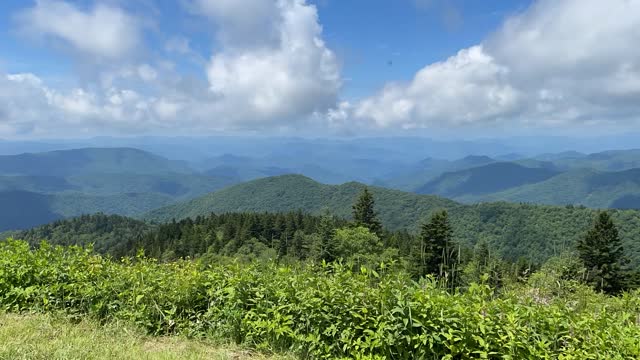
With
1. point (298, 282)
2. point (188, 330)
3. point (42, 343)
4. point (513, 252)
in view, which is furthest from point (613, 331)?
point (513, 252)

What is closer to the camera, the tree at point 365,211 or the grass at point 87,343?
the grass at point 87,343

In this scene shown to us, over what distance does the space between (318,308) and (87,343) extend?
262cm

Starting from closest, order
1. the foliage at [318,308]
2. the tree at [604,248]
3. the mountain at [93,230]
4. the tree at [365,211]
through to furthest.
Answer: the foliage at [318,308] → the tree at [604,248] → the tree at [365,211] → the mountain at [93,230]

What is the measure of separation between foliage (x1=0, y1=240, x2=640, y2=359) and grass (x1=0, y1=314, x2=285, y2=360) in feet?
0.73

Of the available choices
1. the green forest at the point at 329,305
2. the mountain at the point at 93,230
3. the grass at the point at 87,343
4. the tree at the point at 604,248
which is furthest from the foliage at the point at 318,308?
the mountain at the point at 93,230

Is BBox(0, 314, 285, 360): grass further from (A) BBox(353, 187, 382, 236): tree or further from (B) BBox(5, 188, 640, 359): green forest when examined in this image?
(A) BBox(353, 187, 382, 236): tree

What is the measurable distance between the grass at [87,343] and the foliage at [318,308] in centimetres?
22

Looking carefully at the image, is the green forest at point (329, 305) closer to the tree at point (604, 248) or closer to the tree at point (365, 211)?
the tree at point (604, 248)

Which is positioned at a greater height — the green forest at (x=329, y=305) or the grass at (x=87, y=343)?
the green forest at (x=329, y=305)

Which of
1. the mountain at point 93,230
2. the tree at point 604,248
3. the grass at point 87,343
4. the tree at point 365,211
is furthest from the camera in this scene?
the mountain at point 93,230

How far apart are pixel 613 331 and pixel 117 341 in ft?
17.5

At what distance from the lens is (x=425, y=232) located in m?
44.0

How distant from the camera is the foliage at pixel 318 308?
4336 mm

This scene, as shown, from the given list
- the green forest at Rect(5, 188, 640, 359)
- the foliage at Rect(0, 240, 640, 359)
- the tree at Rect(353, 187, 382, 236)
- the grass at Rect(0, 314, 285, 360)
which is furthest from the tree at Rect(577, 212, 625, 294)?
the grass at Rect(0, 314, 285, 360)
